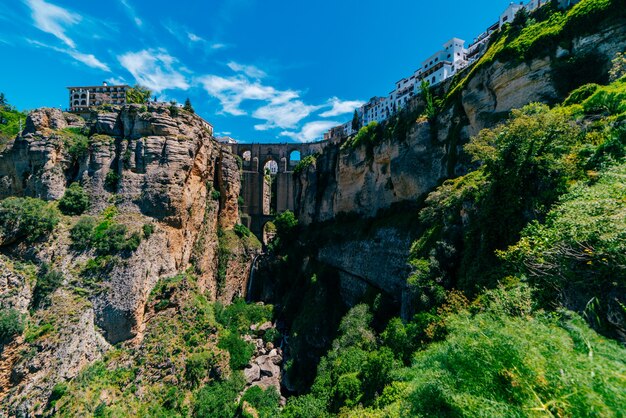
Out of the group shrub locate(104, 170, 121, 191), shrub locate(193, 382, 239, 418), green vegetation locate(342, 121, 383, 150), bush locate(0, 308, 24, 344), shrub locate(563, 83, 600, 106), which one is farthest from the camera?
green vegetation locate(342, 121, 383, 150)

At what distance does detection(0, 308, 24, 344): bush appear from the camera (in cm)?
1881

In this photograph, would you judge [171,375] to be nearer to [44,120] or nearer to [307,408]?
[307,408]

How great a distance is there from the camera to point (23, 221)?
2347 centimetres

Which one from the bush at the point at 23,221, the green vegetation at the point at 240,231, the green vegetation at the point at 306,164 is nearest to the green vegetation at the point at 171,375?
the bush at the point at 23,221

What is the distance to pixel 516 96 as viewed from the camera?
782 inches

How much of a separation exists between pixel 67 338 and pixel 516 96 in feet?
119

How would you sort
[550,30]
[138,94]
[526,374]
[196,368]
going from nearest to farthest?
[526,374], [550,30], [196,368], [138,94]

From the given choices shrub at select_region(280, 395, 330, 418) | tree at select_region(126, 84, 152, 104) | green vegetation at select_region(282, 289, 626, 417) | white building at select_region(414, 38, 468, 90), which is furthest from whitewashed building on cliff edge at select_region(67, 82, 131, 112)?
green vegetation at select_region(282, 289, 626, 417)

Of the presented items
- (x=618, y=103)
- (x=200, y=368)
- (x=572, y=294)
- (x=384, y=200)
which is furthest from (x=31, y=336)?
(x=618, y=103)

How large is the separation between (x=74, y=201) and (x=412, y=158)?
34.0 metres

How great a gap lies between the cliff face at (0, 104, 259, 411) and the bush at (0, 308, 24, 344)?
1162 mm

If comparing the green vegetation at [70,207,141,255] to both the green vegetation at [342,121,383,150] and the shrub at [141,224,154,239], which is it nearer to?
the shrub at [141,224,154,239]

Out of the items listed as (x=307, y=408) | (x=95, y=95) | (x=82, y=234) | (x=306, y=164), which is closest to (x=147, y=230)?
(x=82, y=234)

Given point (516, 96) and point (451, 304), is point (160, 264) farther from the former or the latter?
point (516, 96)
